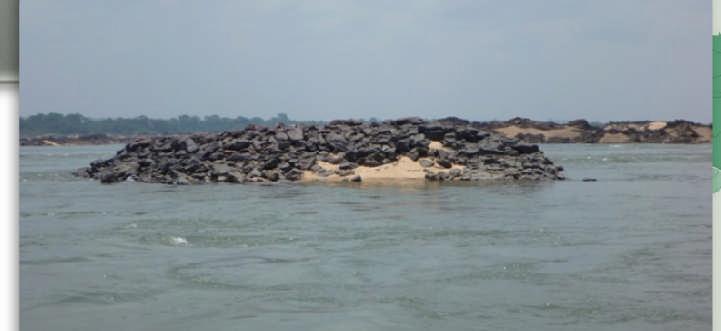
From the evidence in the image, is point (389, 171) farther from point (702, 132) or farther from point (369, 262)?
point (702, 132)

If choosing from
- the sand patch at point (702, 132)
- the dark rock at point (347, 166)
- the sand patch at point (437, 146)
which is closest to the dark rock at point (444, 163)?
the sand patch at point (437, 146)

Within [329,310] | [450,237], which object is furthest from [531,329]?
[450,237]

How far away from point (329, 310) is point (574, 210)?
20.0ft

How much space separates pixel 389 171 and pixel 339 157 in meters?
1.17

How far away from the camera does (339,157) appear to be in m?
15.4

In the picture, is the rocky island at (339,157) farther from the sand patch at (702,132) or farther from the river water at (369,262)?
the sand patch at (702,132)

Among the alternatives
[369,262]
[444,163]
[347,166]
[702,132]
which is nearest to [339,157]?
[347,166]

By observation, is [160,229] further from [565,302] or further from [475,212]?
[565,302]

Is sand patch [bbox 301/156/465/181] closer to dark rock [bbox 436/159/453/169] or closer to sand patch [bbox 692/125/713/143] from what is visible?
dark rock [bbox 436/159/453/169]

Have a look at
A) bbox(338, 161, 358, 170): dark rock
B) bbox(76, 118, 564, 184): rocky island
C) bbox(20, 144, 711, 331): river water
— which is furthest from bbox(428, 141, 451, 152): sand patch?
bbox(20, 144, 711, 331): river water

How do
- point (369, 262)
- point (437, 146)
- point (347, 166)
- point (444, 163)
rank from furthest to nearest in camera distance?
point (437, 146), point (444, 163), point (347, 166), point (369, 262)

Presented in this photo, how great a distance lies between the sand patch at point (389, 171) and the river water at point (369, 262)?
7.61ft

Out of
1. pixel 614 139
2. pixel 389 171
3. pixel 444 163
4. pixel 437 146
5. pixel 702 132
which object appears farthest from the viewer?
pixel 614 139

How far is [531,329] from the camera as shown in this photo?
4.10 metres
